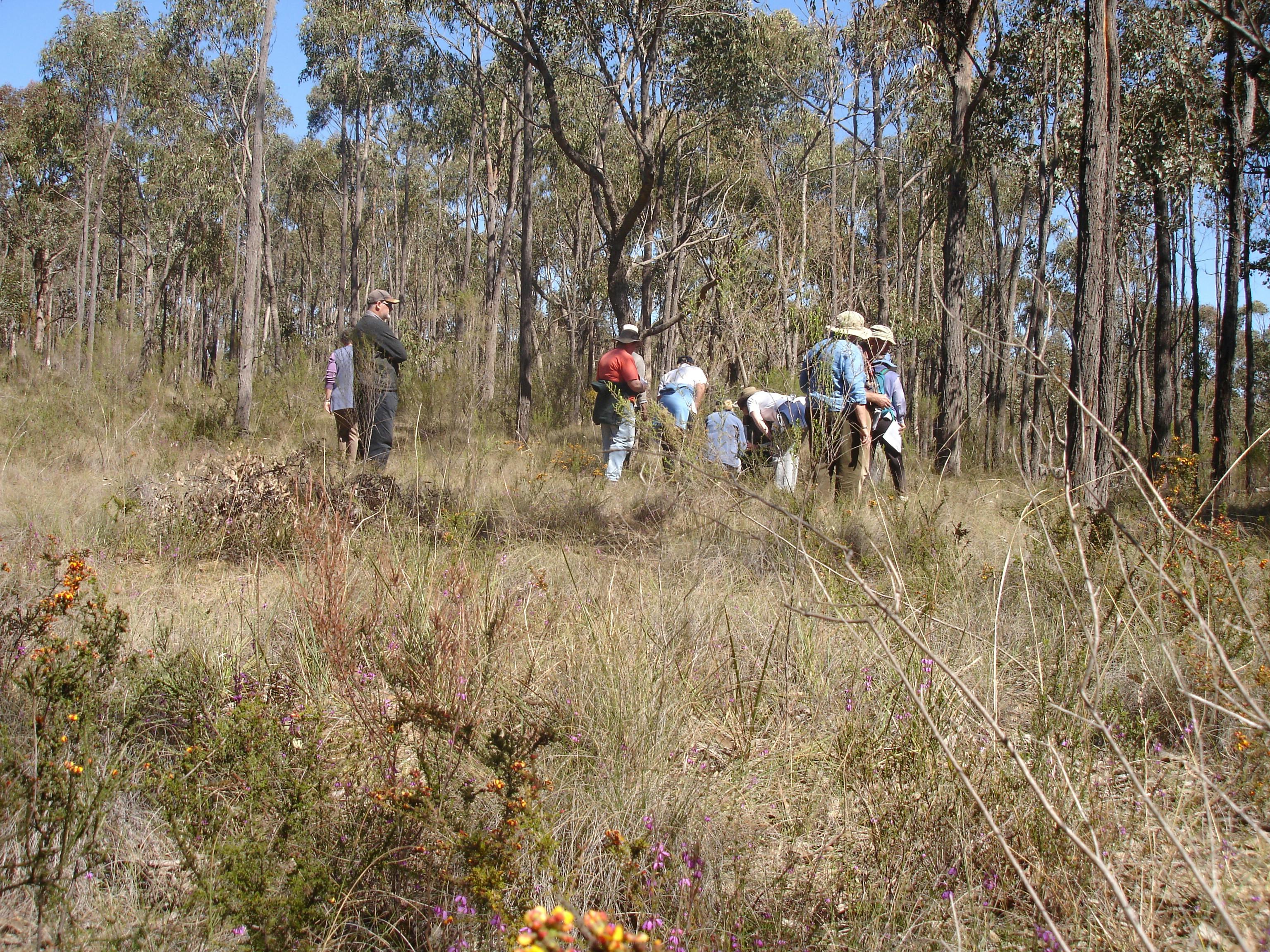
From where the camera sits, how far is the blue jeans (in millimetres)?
6184

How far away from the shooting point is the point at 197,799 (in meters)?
1.63

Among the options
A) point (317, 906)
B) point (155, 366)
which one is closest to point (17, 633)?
point (317, 906)

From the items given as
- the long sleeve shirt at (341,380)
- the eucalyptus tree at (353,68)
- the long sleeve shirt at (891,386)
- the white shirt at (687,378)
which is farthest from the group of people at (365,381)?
the eucalyptus tree at (353,68)

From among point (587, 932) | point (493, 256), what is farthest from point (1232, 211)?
point (493, 256)

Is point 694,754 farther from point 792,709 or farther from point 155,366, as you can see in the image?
point 155,366

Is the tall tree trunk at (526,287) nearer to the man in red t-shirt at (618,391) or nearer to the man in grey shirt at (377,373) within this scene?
the man in red t-shirt at (618,391)

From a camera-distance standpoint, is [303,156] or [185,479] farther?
[303,156]

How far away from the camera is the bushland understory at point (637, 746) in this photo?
141 centimetres

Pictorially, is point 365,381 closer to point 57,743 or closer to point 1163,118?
point 57,743

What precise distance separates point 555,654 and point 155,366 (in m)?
10.1

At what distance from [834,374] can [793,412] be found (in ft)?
3.40

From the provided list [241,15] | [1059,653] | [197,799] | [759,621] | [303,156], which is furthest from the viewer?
[303,156]

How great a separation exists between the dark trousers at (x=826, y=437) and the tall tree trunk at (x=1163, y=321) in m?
9.03

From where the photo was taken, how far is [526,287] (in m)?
11.1
